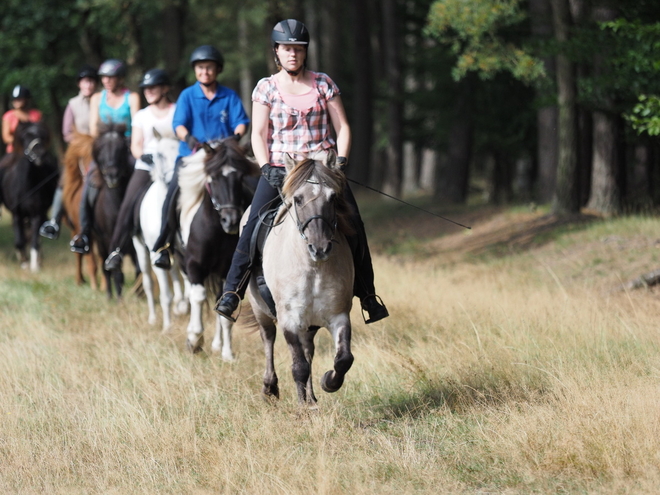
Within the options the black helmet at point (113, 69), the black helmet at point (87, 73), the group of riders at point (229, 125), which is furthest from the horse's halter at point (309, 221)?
the black helmet at point (87, 73)

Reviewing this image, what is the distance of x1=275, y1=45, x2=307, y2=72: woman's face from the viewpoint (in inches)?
278

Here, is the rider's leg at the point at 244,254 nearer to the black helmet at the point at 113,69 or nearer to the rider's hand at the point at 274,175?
the rider's hand at the point at 274,175

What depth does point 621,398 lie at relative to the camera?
613 cm

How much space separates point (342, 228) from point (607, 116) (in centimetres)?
1150

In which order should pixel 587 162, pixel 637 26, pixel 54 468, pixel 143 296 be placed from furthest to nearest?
pixel 587 162 → pixel 143 296 → pixel 637 26 → pixel 54 468

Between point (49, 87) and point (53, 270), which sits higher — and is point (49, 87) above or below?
above

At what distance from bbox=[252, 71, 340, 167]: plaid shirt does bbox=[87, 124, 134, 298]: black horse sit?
5.33 metres

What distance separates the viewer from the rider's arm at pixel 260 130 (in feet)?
23.3

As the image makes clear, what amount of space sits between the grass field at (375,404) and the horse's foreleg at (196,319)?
17cm

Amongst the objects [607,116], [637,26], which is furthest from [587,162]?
[637,26]

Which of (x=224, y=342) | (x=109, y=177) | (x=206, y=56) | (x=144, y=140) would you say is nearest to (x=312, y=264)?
(x=224, y=342)

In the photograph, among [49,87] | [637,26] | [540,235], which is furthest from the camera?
[49,87]

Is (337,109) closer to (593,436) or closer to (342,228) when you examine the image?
(342,228)

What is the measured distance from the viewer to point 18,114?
17625 mm
